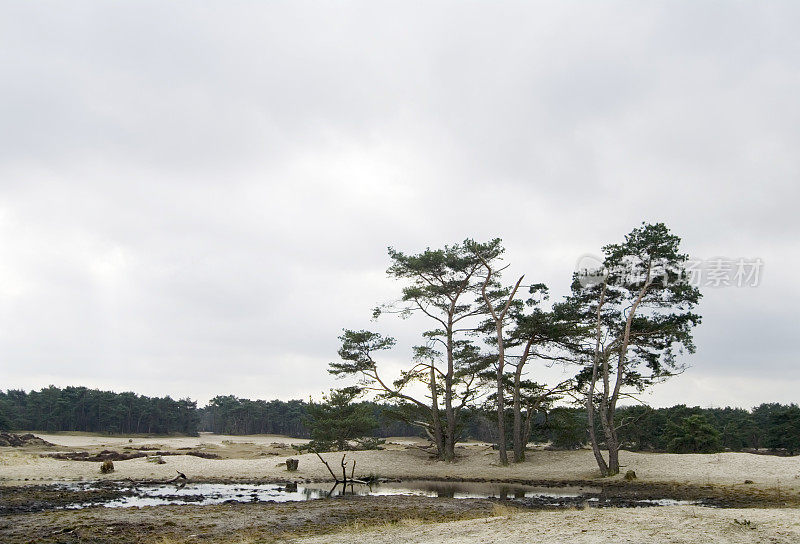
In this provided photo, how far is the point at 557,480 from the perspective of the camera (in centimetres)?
3247

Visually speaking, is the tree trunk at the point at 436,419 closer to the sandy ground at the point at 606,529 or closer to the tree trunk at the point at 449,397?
the tree trunk at the point at 449,397

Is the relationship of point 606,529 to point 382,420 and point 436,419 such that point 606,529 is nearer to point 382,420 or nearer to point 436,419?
point 436,419

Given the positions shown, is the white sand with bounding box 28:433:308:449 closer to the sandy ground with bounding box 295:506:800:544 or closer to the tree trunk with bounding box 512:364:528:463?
the tree trunk with bounding box 512:364:528:463

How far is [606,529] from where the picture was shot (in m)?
11.9

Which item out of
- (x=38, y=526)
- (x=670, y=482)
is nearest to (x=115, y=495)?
(x=38, y=526)

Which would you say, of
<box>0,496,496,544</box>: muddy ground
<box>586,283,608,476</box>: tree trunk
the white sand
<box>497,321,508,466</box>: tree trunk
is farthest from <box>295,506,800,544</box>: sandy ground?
the white sand

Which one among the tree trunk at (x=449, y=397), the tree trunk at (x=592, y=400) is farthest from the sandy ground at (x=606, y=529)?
the tree trunk at (x=449, y=397)

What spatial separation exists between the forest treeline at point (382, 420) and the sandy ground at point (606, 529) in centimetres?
2176

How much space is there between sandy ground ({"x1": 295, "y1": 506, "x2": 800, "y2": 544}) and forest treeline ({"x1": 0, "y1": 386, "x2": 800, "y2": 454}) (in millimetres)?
21757

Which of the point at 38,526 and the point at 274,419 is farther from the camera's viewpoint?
the point at 274,419

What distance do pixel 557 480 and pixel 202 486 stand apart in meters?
20.4

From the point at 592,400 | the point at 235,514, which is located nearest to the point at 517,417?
the point at 592,400

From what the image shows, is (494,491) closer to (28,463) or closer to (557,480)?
(557,480)

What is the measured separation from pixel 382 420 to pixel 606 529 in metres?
51.3
